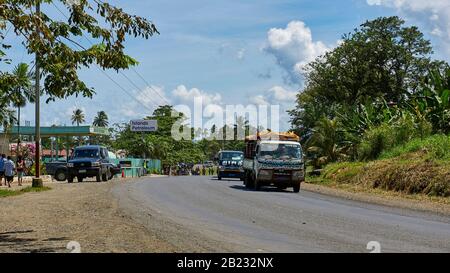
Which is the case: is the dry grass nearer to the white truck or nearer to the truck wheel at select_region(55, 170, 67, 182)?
the white truck

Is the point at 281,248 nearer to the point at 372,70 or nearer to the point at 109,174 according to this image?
the point at 109,174

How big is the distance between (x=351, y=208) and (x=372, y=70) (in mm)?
51144

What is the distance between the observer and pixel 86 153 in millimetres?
37688

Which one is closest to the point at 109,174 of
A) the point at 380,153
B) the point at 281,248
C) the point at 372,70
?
the point at 380,153

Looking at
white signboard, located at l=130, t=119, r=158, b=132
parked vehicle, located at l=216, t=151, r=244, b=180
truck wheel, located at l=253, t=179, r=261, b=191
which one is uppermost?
white signboard, located at l=130, t=119, r=158, b=132

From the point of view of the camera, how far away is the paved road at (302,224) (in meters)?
11.0

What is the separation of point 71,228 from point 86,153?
2496cm

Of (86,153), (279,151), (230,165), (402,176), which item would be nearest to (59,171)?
(86,153)

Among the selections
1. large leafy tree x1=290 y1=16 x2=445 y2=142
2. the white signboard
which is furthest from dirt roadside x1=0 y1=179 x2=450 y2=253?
the white signboard

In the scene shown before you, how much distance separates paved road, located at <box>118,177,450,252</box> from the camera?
11.0 m

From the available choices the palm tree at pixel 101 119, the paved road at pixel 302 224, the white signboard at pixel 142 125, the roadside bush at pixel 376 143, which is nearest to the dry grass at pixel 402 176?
the roadside bush at pixel 376 143

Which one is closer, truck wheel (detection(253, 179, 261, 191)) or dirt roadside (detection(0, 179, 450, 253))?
dirt roadside (detection(0, 179, 450, 253))

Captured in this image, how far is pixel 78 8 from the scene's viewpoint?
1139 cm

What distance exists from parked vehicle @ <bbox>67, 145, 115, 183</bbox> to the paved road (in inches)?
619
